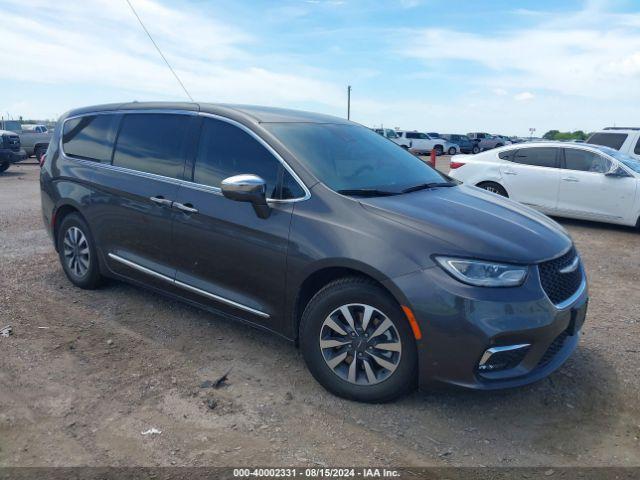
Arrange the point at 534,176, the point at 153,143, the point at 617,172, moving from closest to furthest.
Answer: the point at 153,143
the point at 617,172
the point at 534,176

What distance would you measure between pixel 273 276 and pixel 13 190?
11649mm

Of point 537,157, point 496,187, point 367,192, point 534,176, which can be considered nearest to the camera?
point 367,192

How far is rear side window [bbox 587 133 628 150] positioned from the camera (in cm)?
1273

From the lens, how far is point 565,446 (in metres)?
3.04

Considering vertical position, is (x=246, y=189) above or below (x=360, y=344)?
above

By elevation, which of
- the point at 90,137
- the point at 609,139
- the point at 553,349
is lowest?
the point at 553,349

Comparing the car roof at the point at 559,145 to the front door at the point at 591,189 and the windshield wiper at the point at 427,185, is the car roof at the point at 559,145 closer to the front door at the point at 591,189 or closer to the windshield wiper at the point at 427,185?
the front door at the point at 591,189

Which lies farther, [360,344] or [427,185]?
[427,185]

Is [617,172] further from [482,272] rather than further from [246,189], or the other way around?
[246,189]

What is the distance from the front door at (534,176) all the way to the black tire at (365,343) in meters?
7.44

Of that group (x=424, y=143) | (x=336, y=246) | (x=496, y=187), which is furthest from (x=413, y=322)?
(x=424, y=143)

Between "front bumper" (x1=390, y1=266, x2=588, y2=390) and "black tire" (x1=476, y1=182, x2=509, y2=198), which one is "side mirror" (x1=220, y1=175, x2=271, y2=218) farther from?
"black tire" (x1=476, y1=182, x2=509, y2=198)

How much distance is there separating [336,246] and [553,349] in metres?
1.42

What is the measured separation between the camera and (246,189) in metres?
3.49
